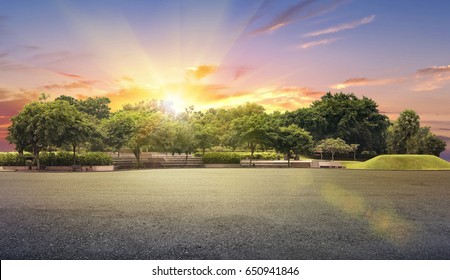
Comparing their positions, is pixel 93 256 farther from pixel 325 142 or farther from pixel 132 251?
pixel 325 142

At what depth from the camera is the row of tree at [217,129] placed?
3156 centimetres

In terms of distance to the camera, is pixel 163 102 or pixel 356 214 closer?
pixel 356 214

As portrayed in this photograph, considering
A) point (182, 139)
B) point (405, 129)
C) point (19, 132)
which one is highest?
point (405, 129)

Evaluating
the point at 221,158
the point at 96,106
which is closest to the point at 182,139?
the point at 221,158

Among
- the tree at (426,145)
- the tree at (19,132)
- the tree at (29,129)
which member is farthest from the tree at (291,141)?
the tree at (19,132)

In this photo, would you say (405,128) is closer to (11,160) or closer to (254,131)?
(254,131)

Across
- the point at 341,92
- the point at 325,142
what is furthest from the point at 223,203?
the point at 341,92

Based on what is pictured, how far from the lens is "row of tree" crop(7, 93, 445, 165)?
31.6 metres

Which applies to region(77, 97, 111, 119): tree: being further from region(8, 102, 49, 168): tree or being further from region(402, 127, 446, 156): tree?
region(402, 127, 446, 156): tree

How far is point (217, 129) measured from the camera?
59406 mm

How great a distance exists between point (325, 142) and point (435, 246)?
50.2 metres

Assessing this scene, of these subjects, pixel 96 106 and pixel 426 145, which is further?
pixel 96 106

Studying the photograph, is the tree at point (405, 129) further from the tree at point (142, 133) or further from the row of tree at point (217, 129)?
the tree at point (142, 133)
